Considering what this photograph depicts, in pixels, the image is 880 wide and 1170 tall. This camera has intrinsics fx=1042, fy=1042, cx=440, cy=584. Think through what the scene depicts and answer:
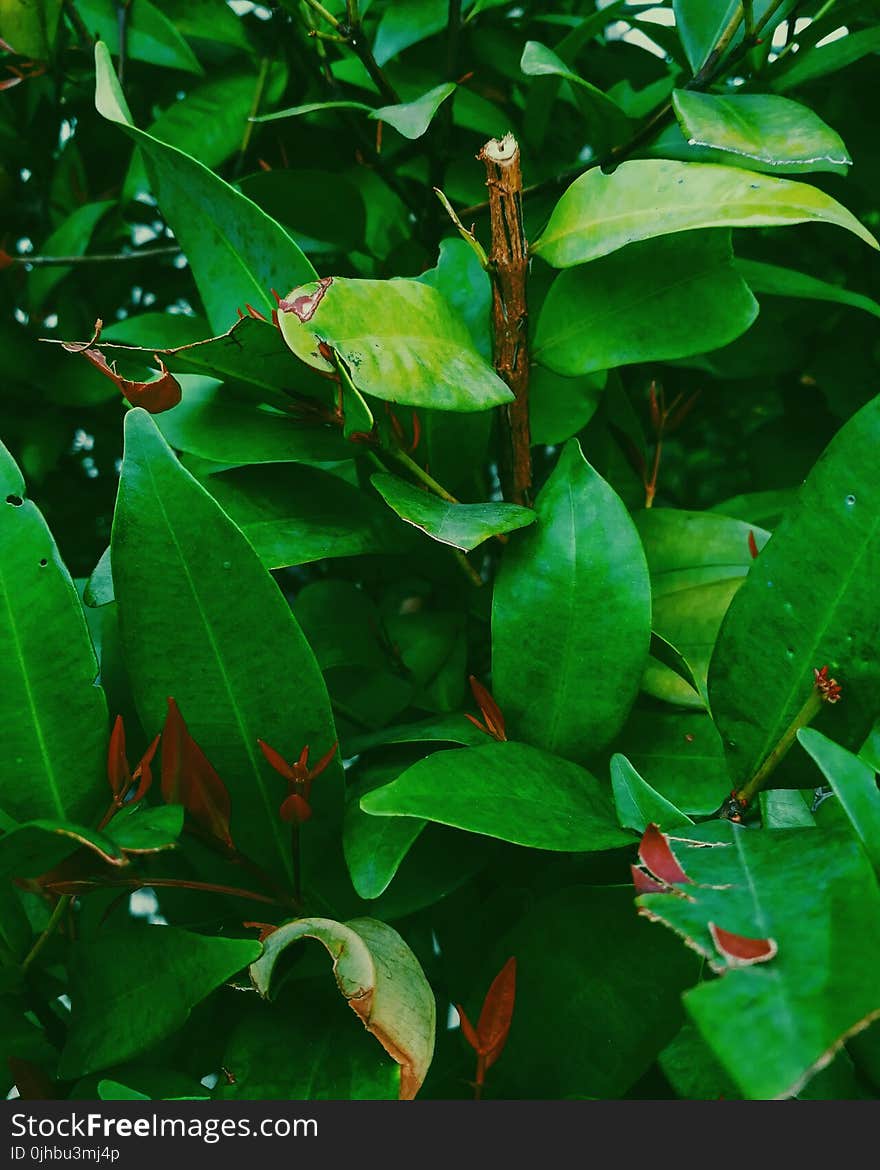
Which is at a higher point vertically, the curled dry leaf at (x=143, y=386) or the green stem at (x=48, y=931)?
the curled dry leaf at (x=143, y=386)

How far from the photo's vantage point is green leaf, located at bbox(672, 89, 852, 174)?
0.44 m

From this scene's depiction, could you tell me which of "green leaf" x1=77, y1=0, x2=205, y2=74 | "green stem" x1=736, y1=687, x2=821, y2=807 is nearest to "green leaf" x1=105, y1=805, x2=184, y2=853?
"green stem" x1=736, y1=687, x2=821, y2=807

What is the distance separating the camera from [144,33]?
2.10ft

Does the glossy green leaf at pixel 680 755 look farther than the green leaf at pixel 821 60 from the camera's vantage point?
No

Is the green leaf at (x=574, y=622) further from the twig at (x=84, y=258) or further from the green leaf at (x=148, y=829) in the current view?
the twig at (x=84, y=258)

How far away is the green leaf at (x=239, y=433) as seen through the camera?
1.50 ft

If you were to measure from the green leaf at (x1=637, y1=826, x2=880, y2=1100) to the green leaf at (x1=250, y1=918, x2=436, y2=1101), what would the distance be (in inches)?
4.1

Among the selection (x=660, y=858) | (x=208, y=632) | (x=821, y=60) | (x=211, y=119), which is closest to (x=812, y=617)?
(x=660, y=858)

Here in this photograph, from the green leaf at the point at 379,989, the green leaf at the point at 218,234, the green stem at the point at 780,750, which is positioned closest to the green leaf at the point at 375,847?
the green leaf at the point at 379,989

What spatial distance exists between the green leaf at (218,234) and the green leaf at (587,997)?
290mm

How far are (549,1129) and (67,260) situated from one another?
541mm

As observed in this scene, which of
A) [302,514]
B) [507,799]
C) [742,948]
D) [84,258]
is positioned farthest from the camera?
[84,258]

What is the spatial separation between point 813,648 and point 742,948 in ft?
0.50

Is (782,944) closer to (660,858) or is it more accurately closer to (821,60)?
(660,858)
